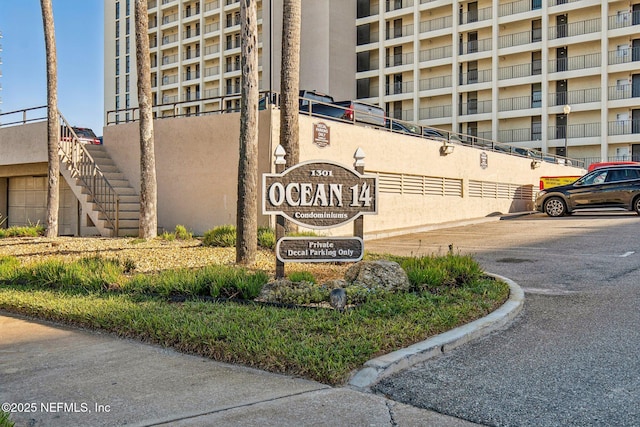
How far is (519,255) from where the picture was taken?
41.4 feet

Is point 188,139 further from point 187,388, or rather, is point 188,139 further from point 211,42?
point 211,42

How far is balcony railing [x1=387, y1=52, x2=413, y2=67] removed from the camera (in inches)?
1960

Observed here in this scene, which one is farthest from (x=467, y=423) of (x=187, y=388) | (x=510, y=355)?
(x=187, y=388)

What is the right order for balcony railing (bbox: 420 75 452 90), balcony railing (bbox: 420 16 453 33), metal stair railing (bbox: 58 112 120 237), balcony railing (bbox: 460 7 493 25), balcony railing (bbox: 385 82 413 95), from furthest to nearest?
1. balcony railing (bbox: 385 82 413 95)
2. balcony railing (bbox: 420 75 452 90)
3. balcony railing (bbox: 420 16 453 33)
4. balcony railing (bbox: 460 7 493 25)
5. metal stair railing (bbox: 58 112 120 237)

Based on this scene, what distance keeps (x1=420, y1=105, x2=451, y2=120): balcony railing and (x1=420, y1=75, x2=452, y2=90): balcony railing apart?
5.53 feet

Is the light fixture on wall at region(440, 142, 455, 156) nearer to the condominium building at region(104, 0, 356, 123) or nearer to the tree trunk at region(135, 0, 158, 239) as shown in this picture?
the tree trunk at region(135, 0, 158, 239)

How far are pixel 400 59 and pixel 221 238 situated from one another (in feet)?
133

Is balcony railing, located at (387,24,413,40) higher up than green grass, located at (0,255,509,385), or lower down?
higher up

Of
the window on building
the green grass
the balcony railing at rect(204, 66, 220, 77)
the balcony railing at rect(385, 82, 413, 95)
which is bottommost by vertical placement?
the green grass

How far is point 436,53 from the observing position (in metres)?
49.0

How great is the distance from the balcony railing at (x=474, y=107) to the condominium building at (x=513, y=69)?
0.08 metres

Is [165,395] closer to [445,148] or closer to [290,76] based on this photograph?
[290,76]

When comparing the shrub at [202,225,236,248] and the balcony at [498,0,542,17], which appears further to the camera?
the balcony at [498,0,542,17]

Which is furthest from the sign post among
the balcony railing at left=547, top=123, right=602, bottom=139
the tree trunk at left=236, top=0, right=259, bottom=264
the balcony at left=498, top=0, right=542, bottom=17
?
the balcony at left=498, top=0, right=542, bottom=17
